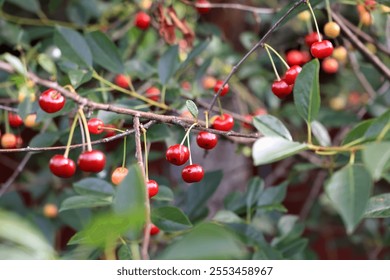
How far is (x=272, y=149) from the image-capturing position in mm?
715

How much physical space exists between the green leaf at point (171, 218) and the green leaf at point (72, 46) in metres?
0.44

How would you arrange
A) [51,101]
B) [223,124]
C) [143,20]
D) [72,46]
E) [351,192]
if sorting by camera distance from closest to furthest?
1. [351,192]
2. [51,101]
3. [223,124]
4. [72,46]
5. [143,20]

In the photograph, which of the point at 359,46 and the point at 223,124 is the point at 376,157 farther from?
the point at 359,46

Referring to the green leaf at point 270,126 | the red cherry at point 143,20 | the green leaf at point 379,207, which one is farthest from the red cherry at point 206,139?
the red cherry at point 143,20

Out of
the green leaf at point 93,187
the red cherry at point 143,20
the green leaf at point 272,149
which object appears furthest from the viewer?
the red cherry at point 143,20

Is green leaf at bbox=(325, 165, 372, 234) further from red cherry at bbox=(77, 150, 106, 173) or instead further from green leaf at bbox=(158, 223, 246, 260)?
red cherry at bbox=(77, 150, 106, 173)

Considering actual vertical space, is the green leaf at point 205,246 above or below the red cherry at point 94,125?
below

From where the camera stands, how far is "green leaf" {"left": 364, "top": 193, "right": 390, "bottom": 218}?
921mm

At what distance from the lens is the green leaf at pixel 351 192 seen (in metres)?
0.62

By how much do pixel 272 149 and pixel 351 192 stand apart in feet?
0.40

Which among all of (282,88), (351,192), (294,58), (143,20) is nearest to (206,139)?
(282,88)

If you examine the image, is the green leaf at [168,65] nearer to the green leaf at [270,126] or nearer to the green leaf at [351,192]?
the green leaf at [270,126]

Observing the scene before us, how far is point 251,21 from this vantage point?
8.16 ft
